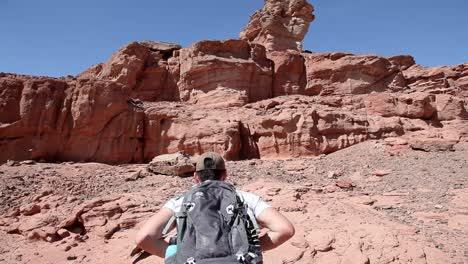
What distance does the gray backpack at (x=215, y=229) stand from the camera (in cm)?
197

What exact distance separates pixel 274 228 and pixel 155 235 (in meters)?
0.80

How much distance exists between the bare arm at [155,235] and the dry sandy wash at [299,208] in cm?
410

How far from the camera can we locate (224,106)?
21.1 m

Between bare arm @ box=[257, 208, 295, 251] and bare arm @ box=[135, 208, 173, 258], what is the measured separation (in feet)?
2.08

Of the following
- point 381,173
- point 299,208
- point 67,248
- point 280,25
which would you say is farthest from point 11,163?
point 280,25

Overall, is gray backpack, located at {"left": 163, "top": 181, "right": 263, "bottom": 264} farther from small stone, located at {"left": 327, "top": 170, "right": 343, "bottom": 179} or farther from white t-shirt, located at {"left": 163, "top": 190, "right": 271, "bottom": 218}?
small stone, located at {"left": 327, "top": 170, "right": 343, "bottom": 179}

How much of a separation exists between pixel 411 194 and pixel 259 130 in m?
9.19

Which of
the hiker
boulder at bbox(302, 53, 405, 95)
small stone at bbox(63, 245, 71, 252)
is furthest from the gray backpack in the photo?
boulder at bbox(302, 53, 405, 95)

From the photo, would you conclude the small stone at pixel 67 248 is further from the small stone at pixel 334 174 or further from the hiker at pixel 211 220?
the small stone at pixel 334 174

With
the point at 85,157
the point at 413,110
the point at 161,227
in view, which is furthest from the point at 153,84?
the point at 161,227

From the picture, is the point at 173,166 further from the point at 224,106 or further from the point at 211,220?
the point at 211,220

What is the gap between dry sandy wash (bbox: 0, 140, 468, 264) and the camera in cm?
641

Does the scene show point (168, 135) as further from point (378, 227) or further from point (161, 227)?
point (161, 227)

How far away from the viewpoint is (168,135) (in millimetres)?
18000
